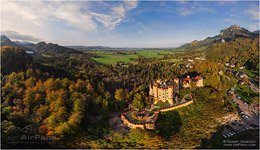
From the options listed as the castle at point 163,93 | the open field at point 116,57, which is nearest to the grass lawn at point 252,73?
the open field at point 116,57

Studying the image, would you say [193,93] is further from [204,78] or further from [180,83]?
[204,78]

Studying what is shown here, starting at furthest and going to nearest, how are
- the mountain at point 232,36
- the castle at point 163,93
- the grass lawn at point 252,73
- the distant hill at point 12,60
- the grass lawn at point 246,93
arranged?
the mountain at point 232,36 < the grass lawn at point 252,73 < the grass lawn at point 246,93 < the castle at point 163,93 < the distant hill at point 12,60

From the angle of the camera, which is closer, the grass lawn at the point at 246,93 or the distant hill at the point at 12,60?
the distant hill at the point at 12,60

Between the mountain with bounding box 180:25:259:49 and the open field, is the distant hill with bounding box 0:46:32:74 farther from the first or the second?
the mountain with bounding box 180:25:259:49

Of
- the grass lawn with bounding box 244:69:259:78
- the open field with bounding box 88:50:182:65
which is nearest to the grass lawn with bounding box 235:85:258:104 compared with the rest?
the grass lawn with bounding box 244:69:259:78

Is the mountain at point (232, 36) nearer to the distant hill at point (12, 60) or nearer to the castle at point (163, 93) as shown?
the castle at point (163, 93)

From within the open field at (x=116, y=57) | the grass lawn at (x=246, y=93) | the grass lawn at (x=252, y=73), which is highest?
the open field at (x=116, y=57)

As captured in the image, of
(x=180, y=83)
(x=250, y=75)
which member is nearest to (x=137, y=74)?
(x=180, y=83)
